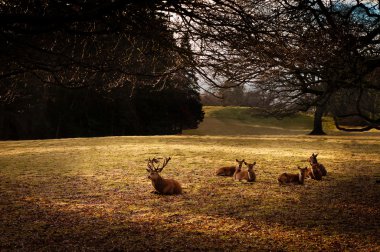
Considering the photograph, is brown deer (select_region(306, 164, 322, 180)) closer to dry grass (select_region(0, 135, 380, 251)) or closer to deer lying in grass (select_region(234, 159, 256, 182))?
dry grass (select_region(0, 135, 380, 251))

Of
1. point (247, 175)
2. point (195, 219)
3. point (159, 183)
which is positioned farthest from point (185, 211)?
point (247, 175)

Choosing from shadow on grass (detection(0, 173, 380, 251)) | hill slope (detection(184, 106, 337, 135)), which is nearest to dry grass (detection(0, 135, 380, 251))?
shadow on grass (detection(0, 173, 380, 251))

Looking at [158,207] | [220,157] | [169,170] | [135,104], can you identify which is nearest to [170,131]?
[135,104]

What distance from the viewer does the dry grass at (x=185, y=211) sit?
5824 millimetres

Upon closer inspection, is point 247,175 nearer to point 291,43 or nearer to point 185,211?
point 185,211

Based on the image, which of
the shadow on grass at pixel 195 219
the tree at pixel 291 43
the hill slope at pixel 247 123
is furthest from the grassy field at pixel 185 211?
the hill slope at pixel 247 123

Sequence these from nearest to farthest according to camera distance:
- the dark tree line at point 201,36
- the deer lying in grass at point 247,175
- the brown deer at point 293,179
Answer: the dark tree line at point 201,36 < the brown deer at point 293,179 < the deer lying in grass at point 247,175

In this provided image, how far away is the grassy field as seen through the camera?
5816mm

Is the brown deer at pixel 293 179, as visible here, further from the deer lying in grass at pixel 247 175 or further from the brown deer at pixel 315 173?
the brown deer at pixel 315 173

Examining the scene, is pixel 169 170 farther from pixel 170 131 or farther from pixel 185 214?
pixel 170 131

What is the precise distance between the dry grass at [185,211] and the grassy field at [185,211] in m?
0.01

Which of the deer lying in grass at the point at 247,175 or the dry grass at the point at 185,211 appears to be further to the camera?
the deer lying in grass at the point at 247,175

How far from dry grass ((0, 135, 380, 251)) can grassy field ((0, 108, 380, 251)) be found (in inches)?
0.6

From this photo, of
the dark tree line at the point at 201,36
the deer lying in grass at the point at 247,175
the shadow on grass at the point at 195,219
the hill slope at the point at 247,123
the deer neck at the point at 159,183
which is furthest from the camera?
the hill slope at the point at 247,123
